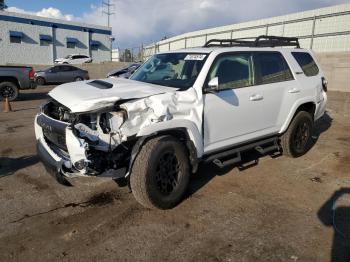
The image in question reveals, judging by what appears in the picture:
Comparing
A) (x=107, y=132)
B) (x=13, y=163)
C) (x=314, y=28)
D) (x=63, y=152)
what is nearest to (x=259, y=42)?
(x=107, y=132)

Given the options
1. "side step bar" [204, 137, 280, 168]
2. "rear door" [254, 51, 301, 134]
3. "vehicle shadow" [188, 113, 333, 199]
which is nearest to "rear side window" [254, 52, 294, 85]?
"rear door" [254, 51, 301, 134]

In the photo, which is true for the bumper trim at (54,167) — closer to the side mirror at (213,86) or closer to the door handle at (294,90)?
the side mirror at (213,86)

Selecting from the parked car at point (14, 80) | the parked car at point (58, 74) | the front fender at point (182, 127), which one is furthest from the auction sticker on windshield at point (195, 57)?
the parked car at point (58, 74)

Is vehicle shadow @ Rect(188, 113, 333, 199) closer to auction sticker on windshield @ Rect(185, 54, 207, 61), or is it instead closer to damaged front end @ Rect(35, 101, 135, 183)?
damaged front end @ Rect(35, 101, 135, 183)

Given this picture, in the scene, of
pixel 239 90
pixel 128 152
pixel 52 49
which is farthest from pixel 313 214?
pixel 52 49

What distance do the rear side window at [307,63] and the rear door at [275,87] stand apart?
0.45 m

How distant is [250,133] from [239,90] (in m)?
0.73

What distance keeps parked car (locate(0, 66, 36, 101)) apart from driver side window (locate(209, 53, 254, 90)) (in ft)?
34.8

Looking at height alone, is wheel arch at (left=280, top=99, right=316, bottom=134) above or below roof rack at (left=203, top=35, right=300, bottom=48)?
below

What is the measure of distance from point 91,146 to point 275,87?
3188 millimetres

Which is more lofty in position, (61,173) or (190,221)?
(61,173)

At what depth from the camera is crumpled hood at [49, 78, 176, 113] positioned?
3680 millimetres

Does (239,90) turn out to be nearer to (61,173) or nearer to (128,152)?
(128,152)

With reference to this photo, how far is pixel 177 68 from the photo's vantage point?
5.00m
